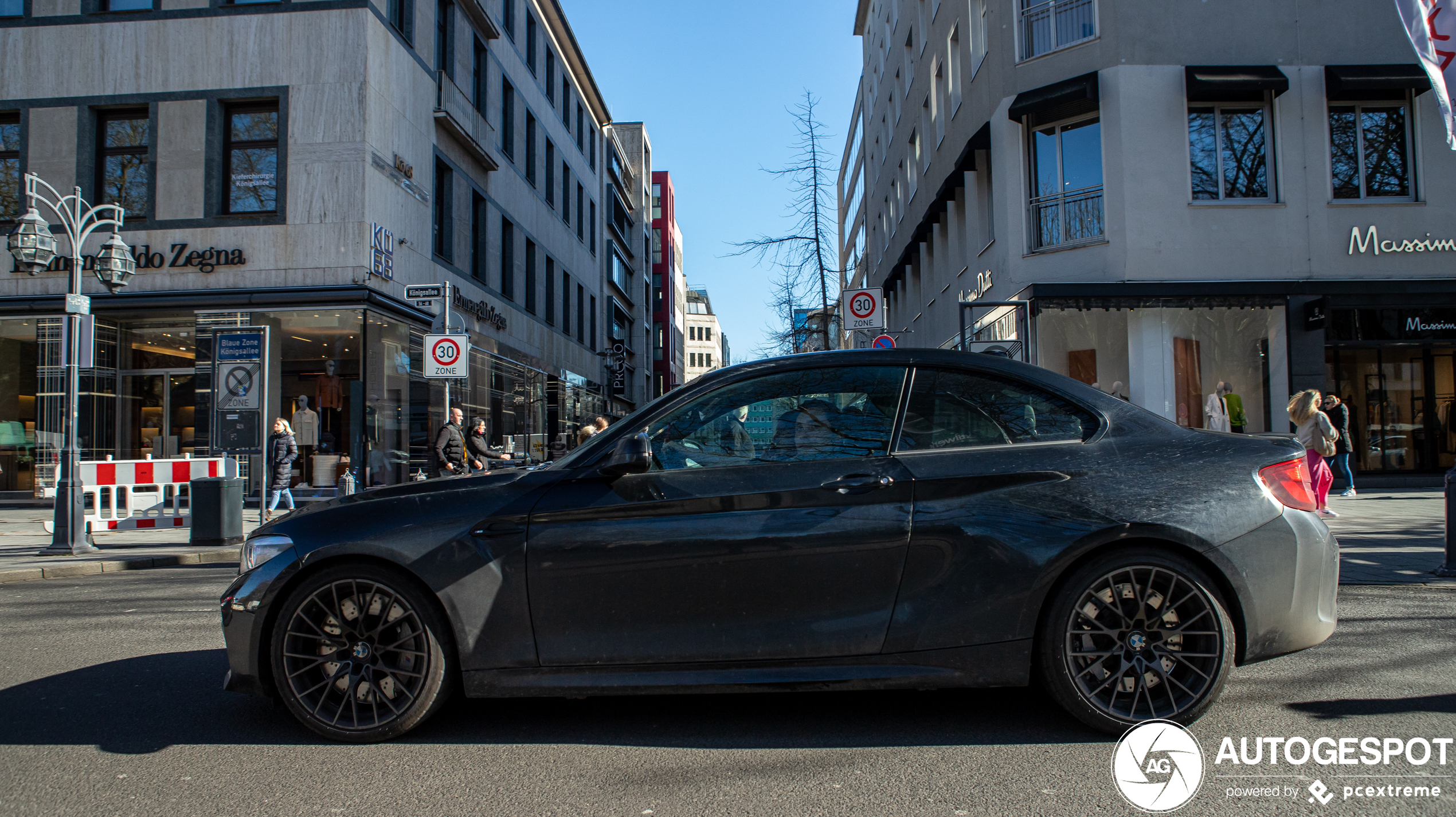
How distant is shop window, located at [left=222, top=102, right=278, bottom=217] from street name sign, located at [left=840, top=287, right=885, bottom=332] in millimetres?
11190

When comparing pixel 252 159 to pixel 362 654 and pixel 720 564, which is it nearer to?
pixel 362 654

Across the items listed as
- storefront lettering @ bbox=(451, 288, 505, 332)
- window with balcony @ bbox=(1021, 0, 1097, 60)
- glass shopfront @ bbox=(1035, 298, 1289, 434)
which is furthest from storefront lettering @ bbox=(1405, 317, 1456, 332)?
storefront lettering @ bbox=(451, 288, 505, 332)

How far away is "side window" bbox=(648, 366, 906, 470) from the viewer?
11.5 feet

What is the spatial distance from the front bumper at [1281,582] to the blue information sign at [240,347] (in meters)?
11.2

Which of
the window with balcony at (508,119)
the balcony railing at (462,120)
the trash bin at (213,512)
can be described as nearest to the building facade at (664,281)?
the window with balcony at (508,119)

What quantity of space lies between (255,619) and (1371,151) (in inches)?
742

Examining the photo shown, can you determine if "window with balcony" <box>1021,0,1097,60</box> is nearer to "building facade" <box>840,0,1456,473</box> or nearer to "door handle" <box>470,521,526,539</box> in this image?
"building facade" <box>840,0,1456,473</box>

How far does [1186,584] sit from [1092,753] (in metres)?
0.73

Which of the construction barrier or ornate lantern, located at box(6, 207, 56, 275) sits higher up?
ornate lantern, located at box(6, 207, 56, 275)

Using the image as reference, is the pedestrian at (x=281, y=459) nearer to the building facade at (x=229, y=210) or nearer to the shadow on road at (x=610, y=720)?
the building facade at (x=229, y=210)

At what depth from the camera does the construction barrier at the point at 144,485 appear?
38.4ft

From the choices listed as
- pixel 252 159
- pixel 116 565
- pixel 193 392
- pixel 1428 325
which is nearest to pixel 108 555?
pixel 116 565

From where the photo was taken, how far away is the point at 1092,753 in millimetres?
3129

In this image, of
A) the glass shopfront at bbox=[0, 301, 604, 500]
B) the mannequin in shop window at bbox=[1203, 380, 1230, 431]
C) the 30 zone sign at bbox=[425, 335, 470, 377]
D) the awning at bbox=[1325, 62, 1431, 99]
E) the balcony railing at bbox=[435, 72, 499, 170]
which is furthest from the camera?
the balcony railing at bbox=[435, 72, 499, 170]
